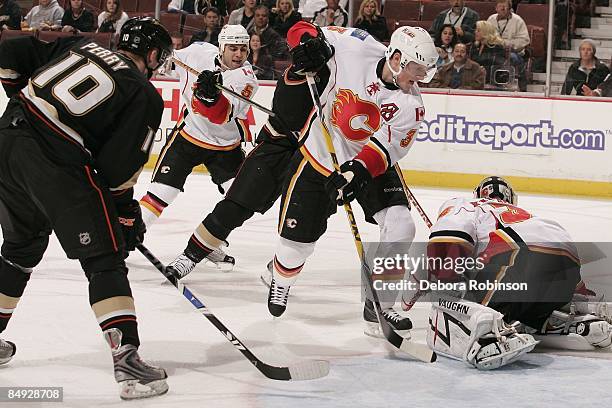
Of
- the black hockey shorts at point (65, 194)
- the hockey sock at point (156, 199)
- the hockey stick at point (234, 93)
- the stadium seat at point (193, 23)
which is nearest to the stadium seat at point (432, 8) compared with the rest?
the stadium seat at point (193, 23)

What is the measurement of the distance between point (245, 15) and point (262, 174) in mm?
4310

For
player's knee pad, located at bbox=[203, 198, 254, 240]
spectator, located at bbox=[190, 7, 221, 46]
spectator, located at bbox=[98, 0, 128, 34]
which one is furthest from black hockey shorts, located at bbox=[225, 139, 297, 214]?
spectator, located at bbox=[98, 0, 128, 34]

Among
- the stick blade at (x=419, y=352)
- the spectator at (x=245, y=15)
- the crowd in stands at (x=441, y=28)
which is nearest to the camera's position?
the stick blade at (x=419, y=352)

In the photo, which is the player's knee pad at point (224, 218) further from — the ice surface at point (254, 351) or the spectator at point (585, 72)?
the spectator at point (585, 72)

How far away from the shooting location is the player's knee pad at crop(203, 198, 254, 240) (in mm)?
4727

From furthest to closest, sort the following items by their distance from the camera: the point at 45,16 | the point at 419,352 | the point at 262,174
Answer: the point at 45,16 → the point at 262,174 → the point at 419,352

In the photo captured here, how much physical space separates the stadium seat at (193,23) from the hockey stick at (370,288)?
5.05 meters

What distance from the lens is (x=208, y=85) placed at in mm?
4934

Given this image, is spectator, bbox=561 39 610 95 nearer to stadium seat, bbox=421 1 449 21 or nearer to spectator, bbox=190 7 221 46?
stadium seat, bbox=421 1 449 21

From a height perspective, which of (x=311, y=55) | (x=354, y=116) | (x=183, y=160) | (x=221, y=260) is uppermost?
(x=311, y=55)

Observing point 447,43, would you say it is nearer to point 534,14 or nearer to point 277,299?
point 534,14

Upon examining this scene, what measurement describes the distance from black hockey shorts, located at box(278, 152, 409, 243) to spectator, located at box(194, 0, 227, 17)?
505 centimetres

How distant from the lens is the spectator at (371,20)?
27.7ft

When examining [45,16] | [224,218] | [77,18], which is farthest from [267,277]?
[45,16]
